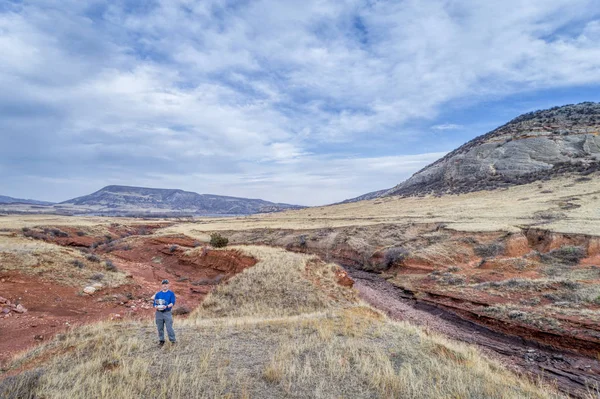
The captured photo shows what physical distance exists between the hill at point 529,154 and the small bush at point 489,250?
121 feet

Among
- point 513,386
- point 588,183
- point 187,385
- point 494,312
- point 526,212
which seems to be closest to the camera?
point 187,385

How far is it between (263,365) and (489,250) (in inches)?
870

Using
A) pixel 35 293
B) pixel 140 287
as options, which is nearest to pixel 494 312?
pixel 140 287

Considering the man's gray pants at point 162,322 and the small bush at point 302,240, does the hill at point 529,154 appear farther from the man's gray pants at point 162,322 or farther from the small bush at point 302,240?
the man's gray pants at point 162,322

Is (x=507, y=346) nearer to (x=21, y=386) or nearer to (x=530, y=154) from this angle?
(x=21, y=386)

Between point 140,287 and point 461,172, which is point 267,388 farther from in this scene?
point 461,172

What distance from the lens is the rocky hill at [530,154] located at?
5425 cm

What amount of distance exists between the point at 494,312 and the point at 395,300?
5309 mm

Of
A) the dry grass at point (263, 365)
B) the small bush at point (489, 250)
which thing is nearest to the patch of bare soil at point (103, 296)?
the dry grass at point (263, 365)

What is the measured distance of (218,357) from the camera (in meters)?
6.97

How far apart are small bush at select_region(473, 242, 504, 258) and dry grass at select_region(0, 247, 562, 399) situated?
603 inches

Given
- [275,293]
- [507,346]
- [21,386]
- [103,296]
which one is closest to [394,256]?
[275,293]

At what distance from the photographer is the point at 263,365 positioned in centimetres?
666

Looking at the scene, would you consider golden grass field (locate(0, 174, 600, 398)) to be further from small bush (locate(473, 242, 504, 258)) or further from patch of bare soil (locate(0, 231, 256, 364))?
small bush (locate(473, 242, 504, 258))
